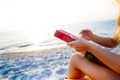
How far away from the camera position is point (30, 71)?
6.58 ft

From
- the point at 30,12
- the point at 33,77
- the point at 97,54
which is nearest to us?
the point at 97,54

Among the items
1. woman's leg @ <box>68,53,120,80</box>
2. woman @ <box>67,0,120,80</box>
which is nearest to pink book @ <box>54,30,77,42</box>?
woman @ <box>67,0,120,80</box>

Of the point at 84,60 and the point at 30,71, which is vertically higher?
the point at 84,60

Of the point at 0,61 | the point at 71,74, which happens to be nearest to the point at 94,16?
the point at 0,61

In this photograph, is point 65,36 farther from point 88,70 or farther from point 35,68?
point 35,68

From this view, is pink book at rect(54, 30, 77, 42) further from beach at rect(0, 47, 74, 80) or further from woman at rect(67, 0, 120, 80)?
beach at rect(0, 47, 74, 80)

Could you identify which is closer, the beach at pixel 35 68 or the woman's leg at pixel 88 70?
the woman's leg at pixel 88 70

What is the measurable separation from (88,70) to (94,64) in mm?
42

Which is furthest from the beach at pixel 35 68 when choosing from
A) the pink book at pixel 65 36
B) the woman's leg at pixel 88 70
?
the pink book at pixel 65 36

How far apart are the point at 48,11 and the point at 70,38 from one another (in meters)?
8.32

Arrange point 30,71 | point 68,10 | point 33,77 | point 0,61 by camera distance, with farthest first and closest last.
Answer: point 68,10 < point 0,61 < point 30,71 < point 33,77

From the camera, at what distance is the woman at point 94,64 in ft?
3.01

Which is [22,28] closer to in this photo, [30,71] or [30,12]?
[30,12]

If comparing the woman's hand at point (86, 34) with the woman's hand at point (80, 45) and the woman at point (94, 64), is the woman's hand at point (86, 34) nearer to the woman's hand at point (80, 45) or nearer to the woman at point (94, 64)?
the woman at point (94, 64)
